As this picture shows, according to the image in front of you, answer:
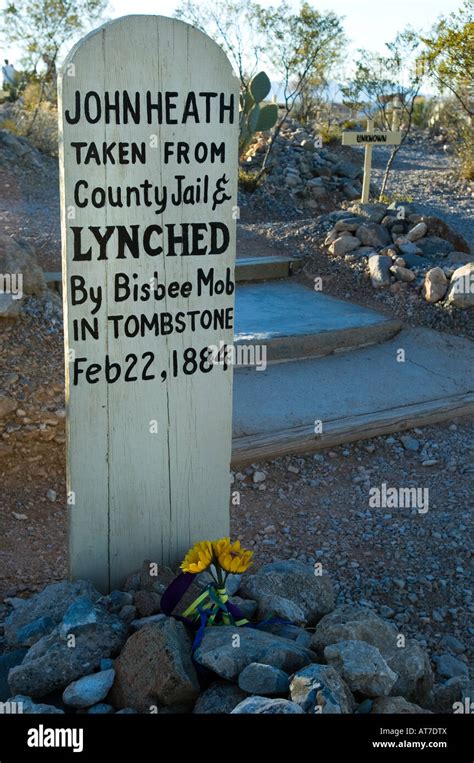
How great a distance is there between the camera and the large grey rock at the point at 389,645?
282cm

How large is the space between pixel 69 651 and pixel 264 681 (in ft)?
2.05

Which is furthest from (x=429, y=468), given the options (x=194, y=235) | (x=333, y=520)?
(x=194, y=235)

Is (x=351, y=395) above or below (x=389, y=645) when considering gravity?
above

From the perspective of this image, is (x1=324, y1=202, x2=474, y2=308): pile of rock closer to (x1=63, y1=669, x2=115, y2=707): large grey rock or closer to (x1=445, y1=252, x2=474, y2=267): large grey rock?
(x1=445, y1=252, x2=474, y2=267): large grey rock

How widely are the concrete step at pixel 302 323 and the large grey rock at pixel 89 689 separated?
12.3ft

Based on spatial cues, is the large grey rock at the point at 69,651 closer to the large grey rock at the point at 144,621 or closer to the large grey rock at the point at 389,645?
the large grey rock at the point at 144,621

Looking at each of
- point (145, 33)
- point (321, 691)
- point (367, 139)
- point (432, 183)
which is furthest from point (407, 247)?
point (432, 183)

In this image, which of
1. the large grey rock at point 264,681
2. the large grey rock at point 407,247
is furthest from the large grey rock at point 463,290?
the large grey rock at point 264,681

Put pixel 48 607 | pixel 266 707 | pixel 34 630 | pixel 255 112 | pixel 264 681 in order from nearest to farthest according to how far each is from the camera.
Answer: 1. pixel 266 707
2. pixel 264 681
3. pixel 34 630
4. pixel 48 607
5. pixel 255 112

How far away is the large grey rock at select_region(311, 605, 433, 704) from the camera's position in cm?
282

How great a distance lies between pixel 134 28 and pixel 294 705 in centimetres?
215

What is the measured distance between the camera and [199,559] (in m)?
2.98

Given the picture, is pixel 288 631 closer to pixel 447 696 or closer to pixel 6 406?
pixel 447 696

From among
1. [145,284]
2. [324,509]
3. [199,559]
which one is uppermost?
[145,284]
